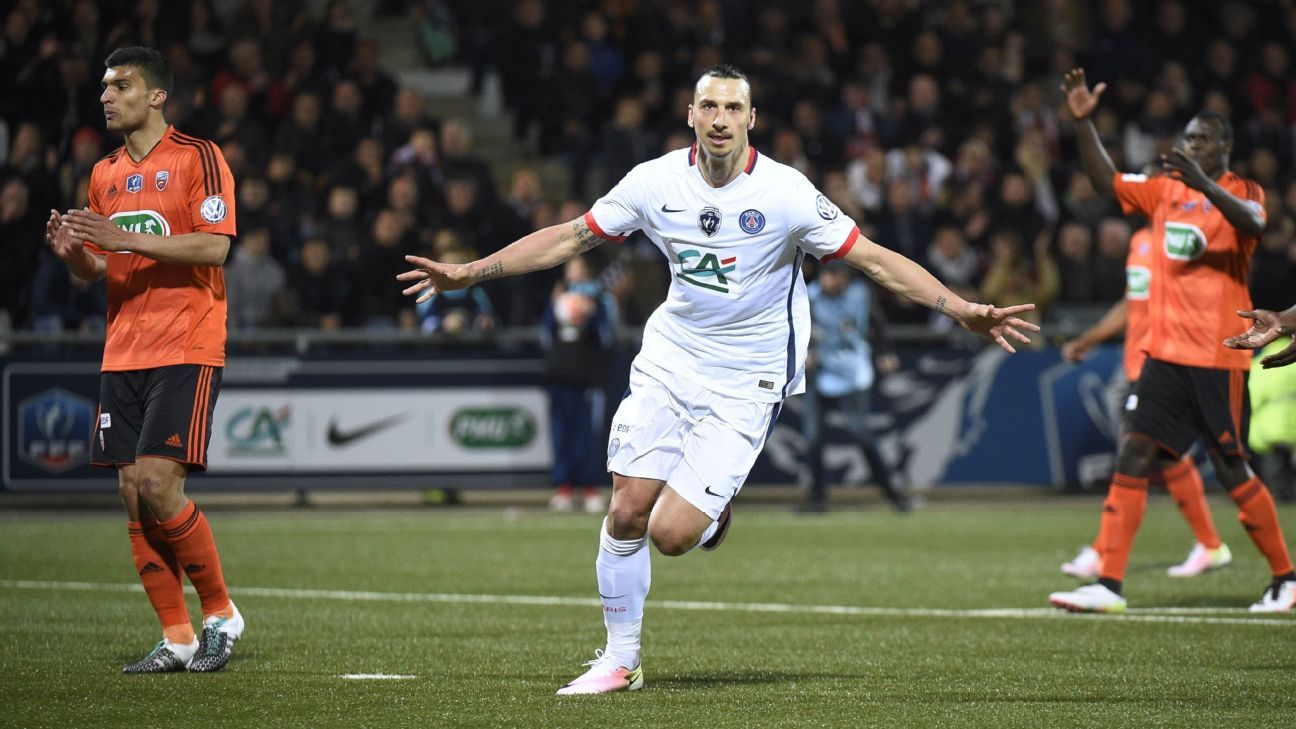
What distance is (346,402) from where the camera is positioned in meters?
17.7

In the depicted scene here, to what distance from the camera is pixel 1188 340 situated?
995 centimetres

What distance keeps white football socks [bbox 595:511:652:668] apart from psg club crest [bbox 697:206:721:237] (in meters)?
1.27

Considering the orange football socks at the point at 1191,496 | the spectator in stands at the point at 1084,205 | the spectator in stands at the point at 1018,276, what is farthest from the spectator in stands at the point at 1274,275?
the orange football socks at the point at 1191,496

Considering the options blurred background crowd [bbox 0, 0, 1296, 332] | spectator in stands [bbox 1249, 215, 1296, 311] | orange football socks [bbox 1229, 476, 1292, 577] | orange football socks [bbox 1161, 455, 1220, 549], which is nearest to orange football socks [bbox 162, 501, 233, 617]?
orange football socks [bbox 1229, 476, 1292, 577]

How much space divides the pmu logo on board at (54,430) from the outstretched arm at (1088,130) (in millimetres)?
10585

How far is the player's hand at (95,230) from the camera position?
7191 mm

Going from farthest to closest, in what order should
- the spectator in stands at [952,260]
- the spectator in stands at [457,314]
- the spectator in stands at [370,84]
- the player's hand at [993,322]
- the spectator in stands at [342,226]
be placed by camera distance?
the spectator in stands at [370,84] < the spectator in stands at [952,260] < the spectator in stands at [342,226] < the spectator in stands at [457,314] < the player's hand at [993,322]

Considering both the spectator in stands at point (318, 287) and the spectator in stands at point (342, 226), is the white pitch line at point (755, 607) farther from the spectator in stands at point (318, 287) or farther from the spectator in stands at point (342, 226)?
the spectator in stands at point (342, 226)

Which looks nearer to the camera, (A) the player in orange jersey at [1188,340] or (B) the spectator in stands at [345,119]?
(A) the player in orange jersey at [1188,340]

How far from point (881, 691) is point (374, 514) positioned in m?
11.0

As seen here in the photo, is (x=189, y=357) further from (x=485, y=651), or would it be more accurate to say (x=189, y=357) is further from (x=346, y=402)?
(x=346, y=402)

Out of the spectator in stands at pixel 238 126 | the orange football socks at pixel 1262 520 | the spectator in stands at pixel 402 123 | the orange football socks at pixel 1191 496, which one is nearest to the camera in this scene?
the orange football socks at pixel 1262 520

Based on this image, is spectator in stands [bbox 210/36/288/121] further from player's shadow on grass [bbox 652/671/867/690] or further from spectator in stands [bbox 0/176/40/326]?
player's shadow on grass [bbox 652/671/867/690]

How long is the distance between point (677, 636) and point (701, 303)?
7.46 feet
